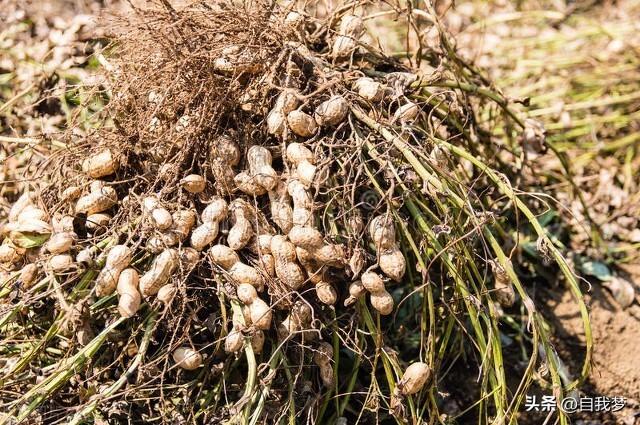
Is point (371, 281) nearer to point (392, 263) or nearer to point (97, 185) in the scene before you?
point (392, 263)

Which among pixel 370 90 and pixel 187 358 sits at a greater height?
pixel 370 90

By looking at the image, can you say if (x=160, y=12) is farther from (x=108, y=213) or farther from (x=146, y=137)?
(x=108, y=213)

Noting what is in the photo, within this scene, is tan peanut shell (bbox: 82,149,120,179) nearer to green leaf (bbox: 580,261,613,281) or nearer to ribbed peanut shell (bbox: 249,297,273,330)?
ribbed peanut shell (bbox: 249,297,273,330)

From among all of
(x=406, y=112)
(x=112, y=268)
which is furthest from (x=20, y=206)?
(x=406, y=112)

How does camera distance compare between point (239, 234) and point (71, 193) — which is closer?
point (239, 234)

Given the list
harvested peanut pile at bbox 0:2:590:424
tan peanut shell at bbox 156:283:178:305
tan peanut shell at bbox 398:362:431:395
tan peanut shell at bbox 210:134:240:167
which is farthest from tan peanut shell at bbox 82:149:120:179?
tan peanut shell at bbox 398:362:431:395

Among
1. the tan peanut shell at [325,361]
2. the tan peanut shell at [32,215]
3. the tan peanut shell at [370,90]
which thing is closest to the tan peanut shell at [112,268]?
the tan peanut shell at [32,215]
